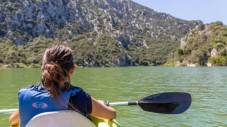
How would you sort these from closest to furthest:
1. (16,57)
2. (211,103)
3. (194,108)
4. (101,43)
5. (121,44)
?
(194,108) → (211,103) → (16,57) → (101,43) → (121,44)

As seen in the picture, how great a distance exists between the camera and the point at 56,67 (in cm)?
345

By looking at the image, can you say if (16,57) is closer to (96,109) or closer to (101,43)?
(101,43)

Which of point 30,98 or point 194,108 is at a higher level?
point 30,98

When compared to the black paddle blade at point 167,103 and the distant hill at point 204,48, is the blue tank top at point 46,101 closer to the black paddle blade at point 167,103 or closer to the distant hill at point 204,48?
Answer: the black paddle blade at point 167,103

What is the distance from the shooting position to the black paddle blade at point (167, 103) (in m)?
4.93

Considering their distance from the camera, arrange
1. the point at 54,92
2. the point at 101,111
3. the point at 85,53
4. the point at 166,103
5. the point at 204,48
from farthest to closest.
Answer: the point at 85,53 < the point at 204,48 < the point at 166,103 < the point at 101,111 < the point at 54,92

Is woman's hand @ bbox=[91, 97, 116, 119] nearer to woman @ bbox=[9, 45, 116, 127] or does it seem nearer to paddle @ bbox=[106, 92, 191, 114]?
woman @ bbox=[9, 45, 116, 127]

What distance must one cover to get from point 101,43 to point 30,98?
7214 inches

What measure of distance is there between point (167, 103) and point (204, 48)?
139998mm

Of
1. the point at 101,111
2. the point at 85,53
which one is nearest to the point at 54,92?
the point at 101,111

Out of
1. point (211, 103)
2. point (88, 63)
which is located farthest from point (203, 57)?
point (211, 103)

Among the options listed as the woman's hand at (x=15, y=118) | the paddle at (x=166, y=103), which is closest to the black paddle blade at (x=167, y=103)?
the paddle at (x=166, y=103)

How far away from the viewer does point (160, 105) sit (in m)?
4.93

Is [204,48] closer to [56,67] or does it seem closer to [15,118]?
[15,118]
